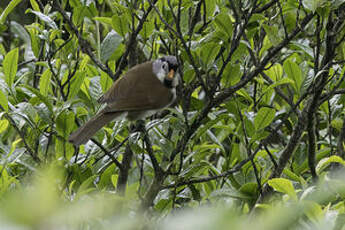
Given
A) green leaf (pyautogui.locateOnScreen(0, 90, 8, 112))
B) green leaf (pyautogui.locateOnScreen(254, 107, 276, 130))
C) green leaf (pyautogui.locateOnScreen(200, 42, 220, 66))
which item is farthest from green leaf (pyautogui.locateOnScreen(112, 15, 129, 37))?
green leaf (pyautogui.locateOnScreen(254, 107, 276, 130))

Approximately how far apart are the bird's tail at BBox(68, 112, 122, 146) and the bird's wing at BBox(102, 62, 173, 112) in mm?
37

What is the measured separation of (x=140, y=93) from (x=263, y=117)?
2.10 ft

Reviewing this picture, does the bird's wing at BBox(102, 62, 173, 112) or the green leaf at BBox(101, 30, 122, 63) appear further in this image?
the green leaf at BBox(101, 30, 122, 63)

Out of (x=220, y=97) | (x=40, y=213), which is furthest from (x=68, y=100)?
(x=40, y=213)

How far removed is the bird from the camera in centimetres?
224

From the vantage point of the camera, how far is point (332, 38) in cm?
197

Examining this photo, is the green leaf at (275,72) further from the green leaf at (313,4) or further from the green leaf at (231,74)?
the green leaf at (313,4)

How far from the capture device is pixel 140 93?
244cm

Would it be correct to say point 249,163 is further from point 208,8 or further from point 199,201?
point 208,8

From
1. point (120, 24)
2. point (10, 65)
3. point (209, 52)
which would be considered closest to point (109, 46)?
point (120, 24)

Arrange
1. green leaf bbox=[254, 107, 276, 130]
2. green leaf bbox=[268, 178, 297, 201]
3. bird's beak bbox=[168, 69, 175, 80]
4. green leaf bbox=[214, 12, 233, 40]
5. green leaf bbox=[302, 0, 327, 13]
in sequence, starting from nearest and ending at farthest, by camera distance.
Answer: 1. green leaf bbox=[268, 178, 297, 201]
2. green leaf bbox=[302, 0, 327, 13]
3. green leaf bbox=[214, 12, 233, 40]
4. green leaf bbox=[254, 107, 276, 130]
5. bird's beak bbox=[168, 69, 175, 80]

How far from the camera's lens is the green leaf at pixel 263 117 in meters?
2.13

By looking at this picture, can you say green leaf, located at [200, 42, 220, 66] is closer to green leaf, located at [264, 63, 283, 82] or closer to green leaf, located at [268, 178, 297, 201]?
green leaf, located at [264, 63, 283, 82]

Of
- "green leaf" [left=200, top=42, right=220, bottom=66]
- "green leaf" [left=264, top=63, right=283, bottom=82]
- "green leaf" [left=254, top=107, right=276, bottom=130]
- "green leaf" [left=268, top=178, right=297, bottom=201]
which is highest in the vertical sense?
"green leaf" [left=200, top=42, right=220, bottom=66]
